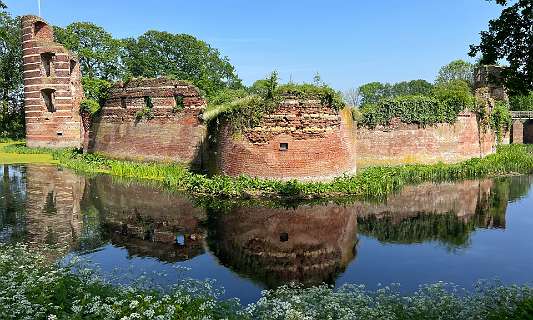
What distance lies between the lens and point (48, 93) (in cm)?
3397

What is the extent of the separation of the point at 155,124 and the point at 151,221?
37.8 ft

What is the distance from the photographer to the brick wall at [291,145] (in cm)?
1655

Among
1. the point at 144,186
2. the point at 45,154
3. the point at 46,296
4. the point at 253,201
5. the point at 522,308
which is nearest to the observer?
the point at 522,308

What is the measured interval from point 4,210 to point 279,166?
8888mm

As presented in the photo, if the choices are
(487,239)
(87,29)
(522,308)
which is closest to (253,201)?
(487,239)

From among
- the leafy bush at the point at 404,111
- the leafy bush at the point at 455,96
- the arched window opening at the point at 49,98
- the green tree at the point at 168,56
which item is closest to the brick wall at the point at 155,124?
the leafy bush at the point at 404,111

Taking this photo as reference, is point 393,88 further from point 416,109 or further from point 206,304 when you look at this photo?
point 206,304

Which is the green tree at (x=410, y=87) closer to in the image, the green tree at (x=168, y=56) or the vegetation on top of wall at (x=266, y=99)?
the green tree at (x=168, y=56)

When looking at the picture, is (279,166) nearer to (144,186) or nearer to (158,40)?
(144,186)

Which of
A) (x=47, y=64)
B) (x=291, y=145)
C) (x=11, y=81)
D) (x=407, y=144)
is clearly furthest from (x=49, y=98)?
(x=407, y=144)

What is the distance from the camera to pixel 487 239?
11539 millimetres

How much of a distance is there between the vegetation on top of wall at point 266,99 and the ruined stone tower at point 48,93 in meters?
20.3

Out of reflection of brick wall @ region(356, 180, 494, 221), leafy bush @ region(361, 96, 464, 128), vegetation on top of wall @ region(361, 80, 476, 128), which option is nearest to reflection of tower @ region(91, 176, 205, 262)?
reflection of brick wall @ region(356, 180, 494, 221)

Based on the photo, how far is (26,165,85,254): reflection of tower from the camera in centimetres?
1132
